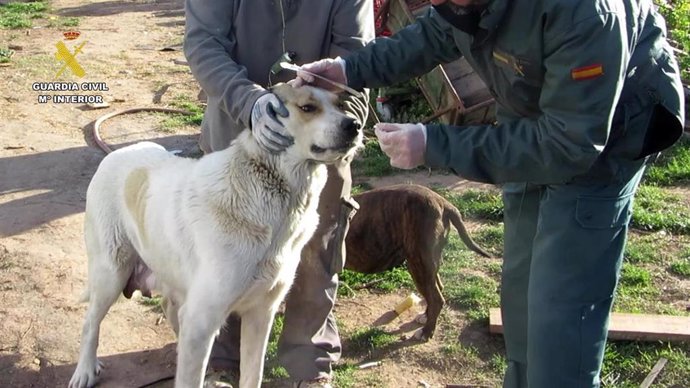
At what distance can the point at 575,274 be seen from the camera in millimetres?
2865

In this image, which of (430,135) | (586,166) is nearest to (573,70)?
(586,166)

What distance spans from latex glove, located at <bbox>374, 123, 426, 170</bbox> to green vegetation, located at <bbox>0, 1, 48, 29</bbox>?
1318 centimetres

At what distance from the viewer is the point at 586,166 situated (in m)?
2.63

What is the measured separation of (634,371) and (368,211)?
182 centimetres

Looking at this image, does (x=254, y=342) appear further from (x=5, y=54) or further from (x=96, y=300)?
(x=5, y=54)

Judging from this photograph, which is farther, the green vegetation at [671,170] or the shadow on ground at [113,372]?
the green vegetation at [671,170]

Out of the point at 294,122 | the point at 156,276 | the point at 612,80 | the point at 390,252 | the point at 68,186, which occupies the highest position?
the point at 612,80

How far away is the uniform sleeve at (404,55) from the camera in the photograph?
134 inches

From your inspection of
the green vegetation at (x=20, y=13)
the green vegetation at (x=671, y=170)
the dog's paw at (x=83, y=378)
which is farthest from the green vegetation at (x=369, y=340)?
the green vegetation at (x=20, y=13)

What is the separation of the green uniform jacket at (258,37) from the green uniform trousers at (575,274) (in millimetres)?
1202

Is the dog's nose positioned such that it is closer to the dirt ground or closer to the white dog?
the white dog

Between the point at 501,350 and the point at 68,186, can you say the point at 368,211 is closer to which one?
the point at 501,350

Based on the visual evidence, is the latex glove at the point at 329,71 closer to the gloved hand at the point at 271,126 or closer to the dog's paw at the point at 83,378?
the gloved hand at the point at 271,126

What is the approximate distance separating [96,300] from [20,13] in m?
13.2
